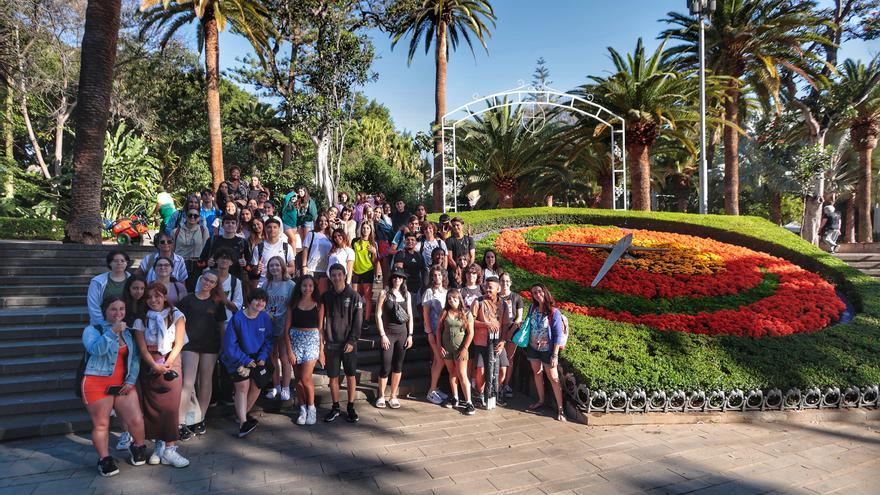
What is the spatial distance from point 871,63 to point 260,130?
3012 centimetres

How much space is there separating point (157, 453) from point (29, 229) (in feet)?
54.3

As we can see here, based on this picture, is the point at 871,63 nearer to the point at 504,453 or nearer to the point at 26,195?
the point at 504,453

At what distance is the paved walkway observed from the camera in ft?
13.8

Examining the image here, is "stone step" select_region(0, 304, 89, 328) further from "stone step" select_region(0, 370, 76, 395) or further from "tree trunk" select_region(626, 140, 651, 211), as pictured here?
"tree trunk" select_region(626, 140, 651, 211)

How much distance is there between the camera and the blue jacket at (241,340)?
5.06 meters

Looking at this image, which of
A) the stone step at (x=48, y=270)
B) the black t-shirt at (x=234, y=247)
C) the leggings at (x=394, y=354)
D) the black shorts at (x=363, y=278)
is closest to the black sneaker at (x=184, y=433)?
the black t-shirt at (x=234, y=247)

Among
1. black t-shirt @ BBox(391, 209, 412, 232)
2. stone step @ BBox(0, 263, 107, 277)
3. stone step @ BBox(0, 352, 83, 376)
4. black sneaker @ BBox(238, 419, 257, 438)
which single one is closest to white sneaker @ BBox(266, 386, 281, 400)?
black sneaker @ BBox(238, 419, 257, 438)

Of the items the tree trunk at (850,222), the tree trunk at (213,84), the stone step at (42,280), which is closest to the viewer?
the stone step at (42,280)

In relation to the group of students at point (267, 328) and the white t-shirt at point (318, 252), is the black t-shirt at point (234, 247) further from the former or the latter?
the white t-shirt at point (318, 252)

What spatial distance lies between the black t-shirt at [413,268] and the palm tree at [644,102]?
11.8 metres

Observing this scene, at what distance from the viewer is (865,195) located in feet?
74.5

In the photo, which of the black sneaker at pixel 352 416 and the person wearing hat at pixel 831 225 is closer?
the black sneaker at pixel 352 416

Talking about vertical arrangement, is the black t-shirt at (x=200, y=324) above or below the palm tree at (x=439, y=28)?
below

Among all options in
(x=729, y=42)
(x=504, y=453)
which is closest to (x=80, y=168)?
(x=504, y=453)
